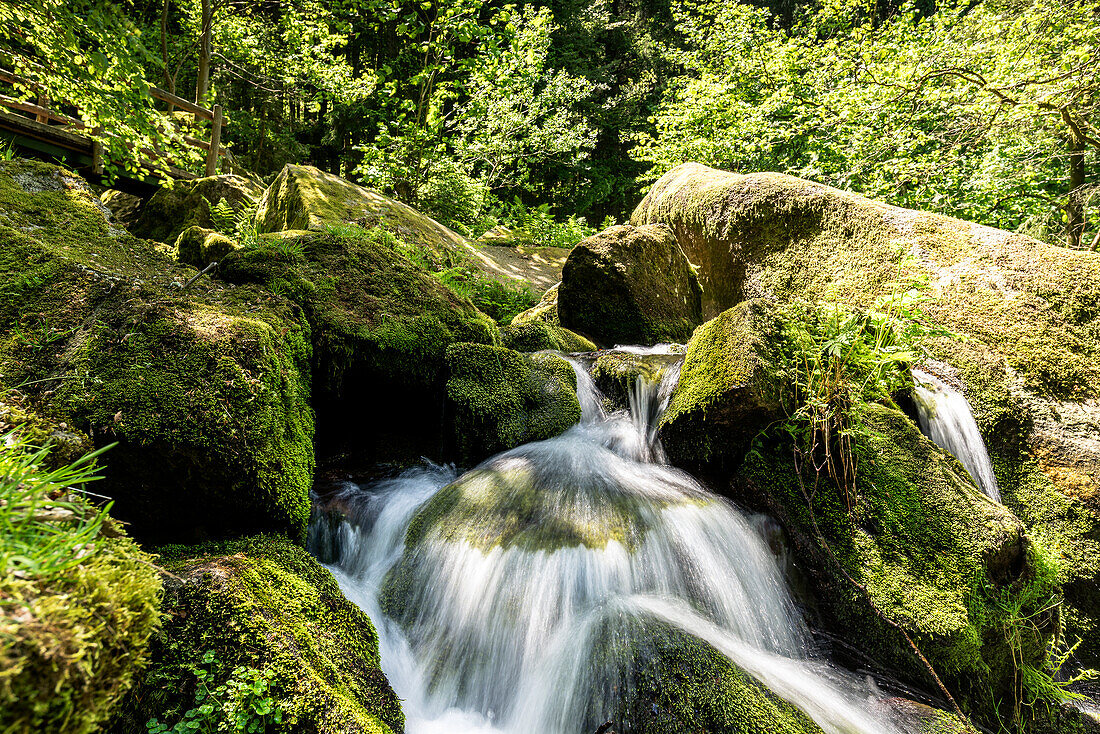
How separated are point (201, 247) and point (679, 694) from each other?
24.2ft

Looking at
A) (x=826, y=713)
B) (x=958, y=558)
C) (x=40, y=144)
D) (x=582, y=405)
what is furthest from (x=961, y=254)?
(x=40, y=144)

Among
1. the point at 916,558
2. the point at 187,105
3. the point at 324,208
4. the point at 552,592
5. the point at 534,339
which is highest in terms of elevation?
the point at 187,105

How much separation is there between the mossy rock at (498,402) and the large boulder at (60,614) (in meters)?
3.14

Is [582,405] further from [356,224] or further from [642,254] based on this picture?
[356,224]

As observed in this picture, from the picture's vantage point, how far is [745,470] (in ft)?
12.7

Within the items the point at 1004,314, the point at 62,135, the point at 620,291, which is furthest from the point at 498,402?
the point at 62,135

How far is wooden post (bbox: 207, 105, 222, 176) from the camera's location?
40.1 feet

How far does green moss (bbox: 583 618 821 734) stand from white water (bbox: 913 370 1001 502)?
372 cm

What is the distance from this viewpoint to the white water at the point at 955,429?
4734mm

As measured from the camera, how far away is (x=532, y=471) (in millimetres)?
3949

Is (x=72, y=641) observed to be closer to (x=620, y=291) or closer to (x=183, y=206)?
(x=620, y=291)

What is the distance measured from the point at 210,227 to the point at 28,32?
5837 millimetres

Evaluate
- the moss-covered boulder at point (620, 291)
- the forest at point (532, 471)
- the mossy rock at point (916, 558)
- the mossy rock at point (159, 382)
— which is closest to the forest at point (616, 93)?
the forest at point (532, 471)

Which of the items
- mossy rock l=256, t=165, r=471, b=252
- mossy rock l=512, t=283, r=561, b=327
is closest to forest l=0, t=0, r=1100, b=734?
mossy rock l=256, t=165, r=471, b=252
